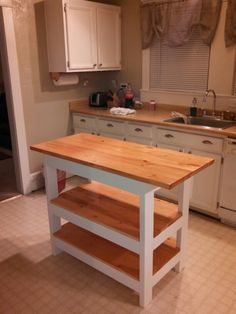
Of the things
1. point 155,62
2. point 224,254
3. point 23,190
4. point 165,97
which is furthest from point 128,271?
point 155,62

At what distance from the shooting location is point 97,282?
7.02 feet

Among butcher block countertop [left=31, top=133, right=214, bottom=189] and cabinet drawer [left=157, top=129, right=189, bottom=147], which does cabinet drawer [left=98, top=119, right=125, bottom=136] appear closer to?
cabinet drawer [left=157, top=129, right=189, bottom=147]

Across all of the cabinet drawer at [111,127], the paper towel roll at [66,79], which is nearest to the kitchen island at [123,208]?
the cabinet drawer at [111,127]

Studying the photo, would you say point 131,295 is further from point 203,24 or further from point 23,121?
point 203,24

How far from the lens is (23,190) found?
3564 millimetres

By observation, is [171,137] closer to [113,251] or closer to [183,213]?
[183,213]

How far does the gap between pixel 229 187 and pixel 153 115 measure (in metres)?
1.18

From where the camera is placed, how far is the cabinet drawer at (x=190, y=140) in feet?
8.86

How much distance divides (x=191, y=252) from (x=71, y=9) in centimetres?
276

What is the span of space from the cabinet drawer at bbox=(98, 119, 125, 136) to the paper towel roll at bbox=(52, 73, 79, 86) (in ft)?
2.06

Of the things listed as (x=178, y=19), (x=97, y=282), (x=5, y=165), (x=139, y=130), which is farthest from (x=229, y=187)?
(x=5, y=165)

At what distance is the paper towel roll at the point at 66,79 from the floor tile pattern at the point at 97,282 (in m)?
1.79

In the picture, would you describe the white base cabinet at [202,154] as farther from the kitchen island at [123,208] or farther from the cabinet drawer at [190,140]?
the kitchen island at [123,208]

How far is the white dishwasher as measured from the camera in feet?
8.55
